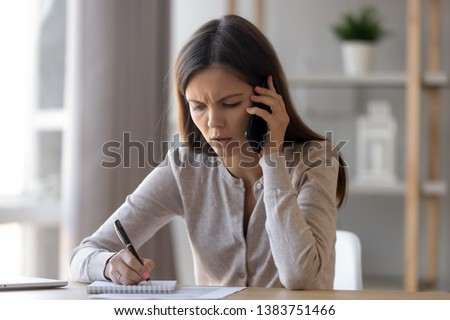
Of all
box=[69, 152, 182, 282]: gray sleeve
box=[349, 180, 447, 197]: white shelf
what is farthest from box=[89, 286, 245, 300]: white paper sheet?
box=[349, 180, 447, 197]: white shelf

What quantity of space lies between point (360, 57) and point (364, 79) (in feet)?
0.31

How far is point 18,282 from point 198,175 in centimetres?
52

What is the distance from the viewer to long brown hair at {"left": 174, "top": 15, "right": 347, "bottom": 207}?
1.66 meters

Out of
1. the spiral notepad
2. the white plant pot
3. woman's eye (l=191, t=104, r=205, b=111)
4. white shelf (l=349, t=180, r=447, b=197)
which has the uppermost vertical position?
the white plant pot

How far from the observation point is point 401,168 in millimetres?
3385

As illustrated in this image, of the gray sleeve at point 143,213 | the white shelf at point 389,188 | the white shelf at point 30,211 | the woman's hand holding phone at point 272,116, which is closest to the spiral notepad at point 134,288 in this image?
the gray sleeve at point 143,213

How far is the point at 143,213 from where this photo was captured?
A: 1.79 meters

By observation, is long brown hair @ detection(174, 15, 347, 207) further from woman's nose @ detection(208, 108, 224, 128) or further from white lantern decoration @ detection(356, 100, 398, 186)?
white lantern decoration @ detection(356, 100, 398, 186)

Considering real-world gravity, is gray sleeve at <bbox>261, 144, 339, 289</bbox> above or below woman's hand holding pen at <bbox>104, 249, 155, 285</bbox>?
above

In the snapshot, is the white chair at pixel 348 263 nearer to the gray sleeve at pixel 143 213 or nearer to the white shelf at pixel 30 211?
the gray sleeve at pixel 143 213

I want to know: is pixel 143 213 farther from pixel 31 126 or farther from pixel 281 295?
pixel 31 126

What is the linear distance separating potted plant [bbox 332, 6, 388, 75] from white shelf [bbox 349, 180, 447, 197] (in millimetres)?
439
